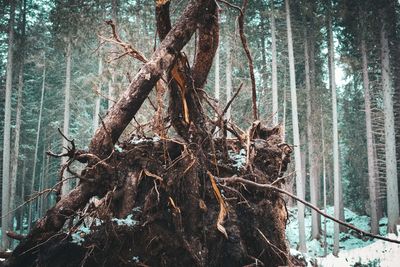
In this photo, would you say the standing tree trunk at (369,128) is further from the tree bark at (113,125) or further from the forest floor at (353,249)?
the tree bark at (113,125)

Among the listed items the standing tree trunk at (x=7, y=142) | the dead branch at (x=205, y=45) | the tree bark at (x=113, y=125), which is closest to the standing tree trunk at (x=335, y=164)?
the dead branch at (x=205, y=45)

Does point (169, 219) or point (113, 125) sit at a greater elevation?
point (113, 125)

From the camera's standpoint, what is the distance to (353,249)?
646 inches

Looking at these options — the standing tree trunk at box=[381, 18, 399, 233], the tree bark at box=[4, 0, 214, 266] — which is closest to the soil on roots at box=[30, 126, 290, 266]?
the tree bark at box=[4, 0, 214, 266]

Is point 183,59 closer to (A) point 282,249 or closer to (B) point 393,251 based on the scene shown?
(A) point 282,249

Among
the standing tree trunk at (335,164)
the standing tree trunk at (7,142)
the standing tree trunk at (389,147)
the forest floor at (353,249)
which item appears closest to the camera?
the forest floor at (353,249)

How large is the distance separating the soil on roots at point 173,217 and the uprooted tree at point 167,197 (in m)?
0.01

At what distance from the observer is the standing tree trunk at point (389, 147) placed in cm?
1499

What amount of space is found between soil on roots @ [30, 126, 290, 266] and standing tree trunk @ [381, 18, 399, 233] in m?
14.2

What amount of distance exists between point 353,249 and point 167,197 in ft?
54.3

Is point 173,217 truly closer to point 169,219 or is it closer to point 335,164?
point 169,219

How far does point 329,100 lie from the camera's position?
910 inches

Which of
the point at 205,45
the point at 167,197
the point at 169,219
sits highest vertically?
the point at 205,45

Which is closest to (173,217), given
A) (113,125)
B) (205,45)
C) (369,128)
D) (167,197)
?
(167,197)
